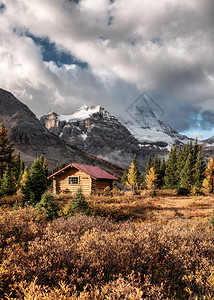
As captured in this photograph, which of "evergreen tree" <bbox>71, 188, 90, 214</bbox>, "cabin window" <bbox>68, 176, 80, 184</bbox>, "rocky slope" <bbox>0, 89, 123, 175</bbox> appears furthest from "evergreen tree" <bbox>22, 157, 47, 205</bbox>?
"rocky slope" <bbox>0, 89, 123, 175</bbox>

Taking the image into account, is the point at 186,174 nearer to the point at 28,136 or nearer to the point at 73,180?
the point at 73,180

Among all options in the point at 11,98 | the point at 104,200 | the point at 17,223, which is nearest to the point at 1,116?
the point at 11,98

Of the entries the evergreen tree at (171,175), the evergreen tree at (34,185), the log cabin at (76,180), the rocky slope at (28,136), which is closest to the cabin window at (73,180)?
the log cabin at (76,180)

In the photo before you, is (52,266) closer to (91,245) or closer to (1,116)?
(91,245)

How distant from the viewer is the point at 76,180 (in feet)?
92.2

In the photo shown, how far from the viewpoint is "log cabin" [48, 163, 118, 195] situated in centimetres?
2712

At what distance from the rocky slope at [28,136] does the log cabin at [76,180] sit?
81.4 metres

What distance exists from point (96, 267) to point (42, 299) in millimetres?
1526

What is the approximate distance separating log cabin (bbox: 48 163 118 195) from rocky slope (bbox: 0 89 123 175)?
81.4m

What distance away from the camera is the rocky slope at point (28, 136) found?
123 metres

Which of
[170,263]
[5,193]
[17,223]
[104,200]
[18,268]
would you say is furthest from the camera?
[5,193]

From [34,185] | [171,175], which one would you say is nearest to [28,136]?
[171,175]

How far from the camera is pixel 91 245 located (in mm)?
4852

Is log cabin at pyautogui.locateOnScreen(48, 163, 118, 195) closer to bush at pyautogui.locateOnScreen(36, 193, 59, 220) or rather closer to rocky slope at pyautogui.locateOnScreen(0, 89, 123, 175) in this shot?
bush at pyautogui.locateOnScreen(36, 193, 59, 220)
